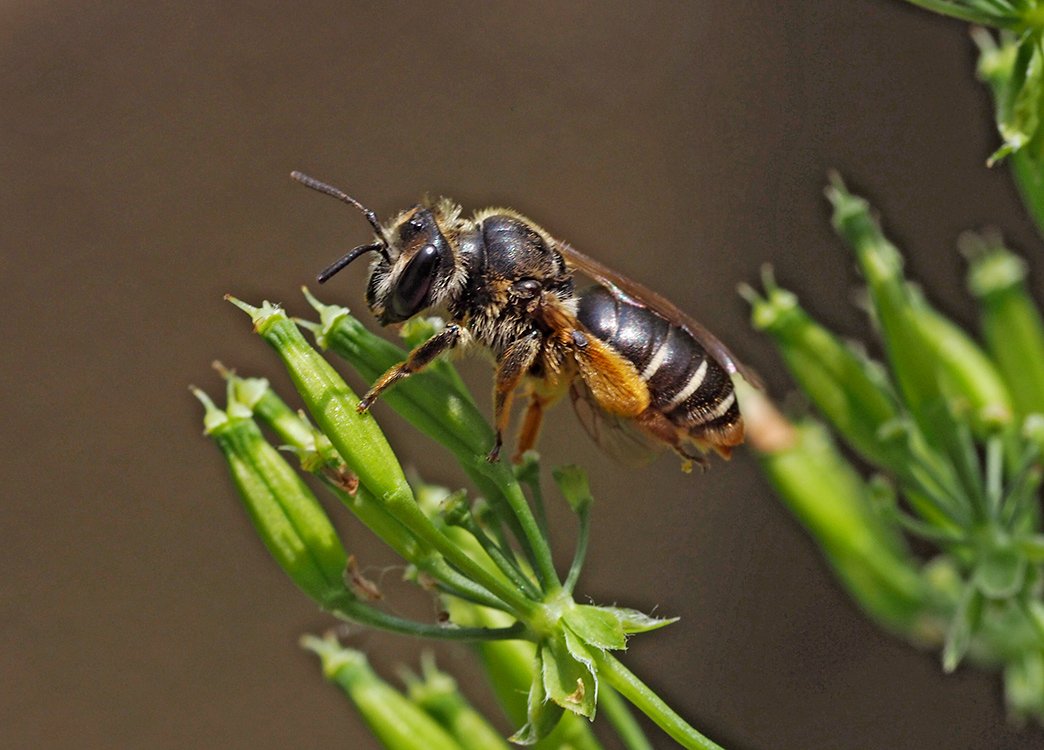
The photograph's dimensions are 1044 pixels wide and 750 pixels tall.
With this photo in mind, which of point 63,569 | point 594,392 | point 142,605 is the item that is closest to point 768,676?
point 142,605

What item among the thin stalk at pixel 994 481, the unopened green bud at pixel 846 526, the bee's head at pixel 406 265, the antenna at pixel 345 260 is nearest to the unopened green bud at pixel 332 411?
the antenna at pixel 345 260

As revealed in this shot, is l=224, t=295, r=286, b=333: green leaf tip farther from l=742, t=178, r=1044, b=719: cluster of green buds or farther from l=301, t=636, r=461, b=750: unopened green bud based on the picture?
l=742, t=178, r=1044, b=719: cluster of green buds

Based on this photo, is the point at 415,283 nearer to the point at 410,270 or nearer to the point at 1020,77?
the point at 410,270

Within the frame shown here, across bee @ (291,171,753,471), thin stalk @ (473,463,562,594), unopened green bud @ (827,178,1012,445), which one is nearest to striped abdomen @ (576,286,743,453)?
bee @ (291,171,753,471)

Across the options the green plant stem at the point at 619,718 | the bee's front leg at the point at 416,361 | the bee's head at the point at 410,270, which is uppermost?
the bee's head at the point at 410,270

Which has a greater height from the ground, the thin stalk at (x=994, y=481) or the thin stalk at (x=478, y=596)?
the thin stalk at (x=478, y=596)

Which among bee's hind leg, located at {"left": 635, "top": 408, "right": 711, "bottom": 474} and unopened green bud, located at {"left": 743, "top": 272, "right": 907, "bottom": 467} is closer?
bee's hind leg, located at {"left": 635, "top": 408, "right": 711, "bottom": 474}

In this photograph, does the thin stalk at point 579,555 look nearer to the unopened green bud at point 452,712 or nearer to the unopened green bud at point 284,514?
the unopened green bud at point 284,514
